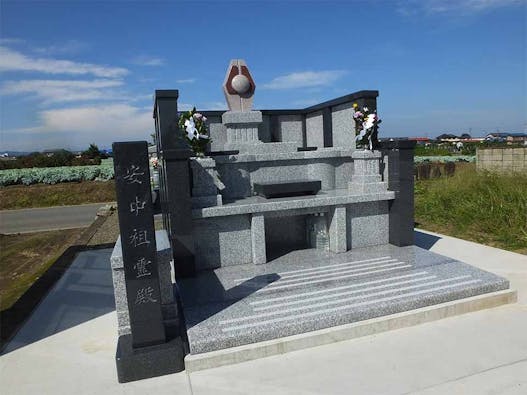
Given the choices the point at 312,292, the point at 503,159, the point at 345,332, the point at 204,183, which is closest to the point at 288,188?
the point at 204,183

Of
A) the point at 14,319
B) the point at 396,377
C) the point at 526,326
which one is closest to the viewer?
the point at 396,377

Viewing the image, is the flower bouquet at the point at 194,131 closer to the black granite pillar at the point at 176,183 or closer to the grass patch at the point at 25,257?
the black granite pillar at the point at 176,183

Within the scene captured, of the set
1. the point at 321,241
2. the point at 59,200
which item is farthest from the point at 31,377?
the point at 59,200

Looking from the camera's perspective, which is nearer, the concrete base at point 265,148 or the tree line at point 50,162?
the concrete base at point 265,148

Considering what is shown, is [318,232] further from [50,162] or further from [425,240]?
[50,162]

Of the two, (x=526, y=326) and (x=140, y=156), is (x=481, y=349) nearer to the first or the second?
(x=526, y=326)

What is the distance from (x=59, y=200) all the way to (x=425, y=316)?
918 inches

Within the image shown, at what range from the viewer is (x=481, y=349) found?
4035mm

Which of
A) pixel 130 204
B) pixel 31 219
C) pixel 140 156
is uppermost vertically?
pixel 140 156

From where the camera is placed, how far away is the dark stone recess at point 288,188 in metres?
7.04

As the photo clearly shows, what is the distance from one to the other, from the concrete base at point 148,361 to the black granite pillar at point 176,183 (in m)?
2.25

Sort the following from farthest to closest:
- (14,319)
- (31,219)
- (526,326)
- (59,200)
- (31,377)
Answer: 1. (59,200)
2. (31,219)
3. (14,319)
4. (526,326)
5. (31,377)

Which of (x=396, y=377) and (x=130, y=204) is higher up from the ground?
(x=130, y=204)

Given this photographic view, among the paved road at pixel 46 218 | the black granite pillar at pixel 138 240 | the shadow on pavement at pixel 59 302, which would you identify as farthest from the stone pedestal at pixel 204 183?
the paved road at pixel 46 218
